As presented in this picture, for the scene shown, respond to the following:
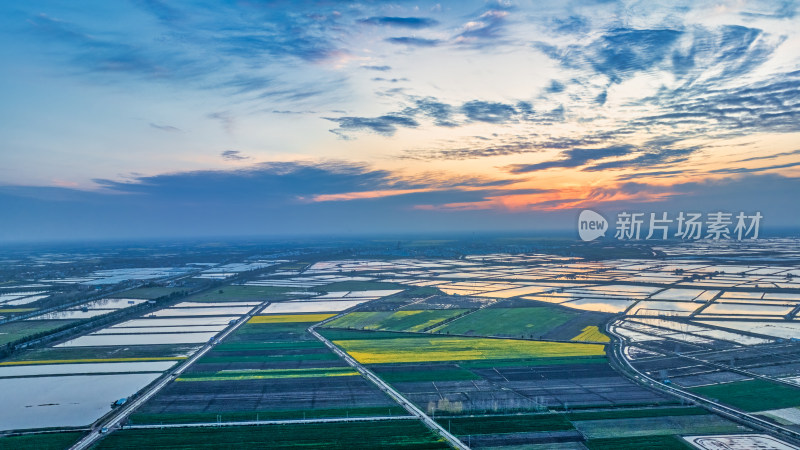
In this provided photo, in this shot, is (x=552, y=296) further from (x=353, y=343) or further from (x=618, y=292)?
(x=353, y=343)

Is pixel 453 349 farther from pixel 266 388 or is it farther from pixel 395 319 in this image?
pixel 266 388

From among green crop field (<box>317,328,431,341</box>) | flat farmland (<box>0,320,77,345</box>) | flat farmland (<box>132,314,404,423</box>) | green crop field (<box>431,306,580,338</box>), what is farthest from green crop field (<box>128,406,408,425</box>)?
flat farmland (<box>0,320,77,345</box>)

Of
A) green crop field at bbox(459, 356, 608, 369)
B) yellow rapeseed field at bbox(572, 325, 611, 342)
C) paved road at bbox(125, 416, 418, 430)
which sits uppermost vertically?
yellow rapeseed field at bbox(572, 325, 611, 342)

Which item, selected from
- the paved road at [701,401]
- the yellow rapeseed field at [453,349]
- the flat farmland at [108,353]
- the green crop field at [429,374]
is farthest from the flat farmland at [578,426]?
the flat farmland at [108,353]

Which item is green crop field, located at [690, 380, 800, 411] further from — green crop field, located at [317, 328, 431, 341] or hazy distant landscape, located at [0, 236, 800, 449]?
green crop field, located at [317, 328, 431, 341]

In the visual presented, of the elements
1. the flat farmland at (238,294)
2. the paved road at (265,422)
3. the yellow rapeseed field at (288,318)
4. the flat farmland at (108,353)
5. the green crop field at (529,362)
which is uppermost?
the flat farmland at (238,294)

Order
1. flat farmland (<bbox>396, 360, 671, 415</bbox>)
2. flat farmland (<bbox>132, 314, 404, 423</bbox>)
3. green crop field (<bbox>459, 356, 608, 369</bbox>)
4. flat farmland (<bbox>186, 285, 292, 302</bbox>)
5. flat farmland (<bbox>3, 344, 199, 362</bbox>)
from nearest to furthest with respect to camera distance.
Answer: flat farmland (<bbox>132, 314, 404, 423</bbox>), flat farmland (<bbox>396, 360, 671, 415</bbox>), green crop field (<bbox>459, 356, 608, 369</bbox>), flat farmland (<bbox>3, 344, 199, 362</bbox>), flat farmland (<bbox>186, 285, 292, 302</bbox>)

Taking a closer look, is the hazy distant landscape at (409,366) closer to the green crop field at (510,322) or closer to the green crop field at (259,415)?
the green crop field at (259,415)
